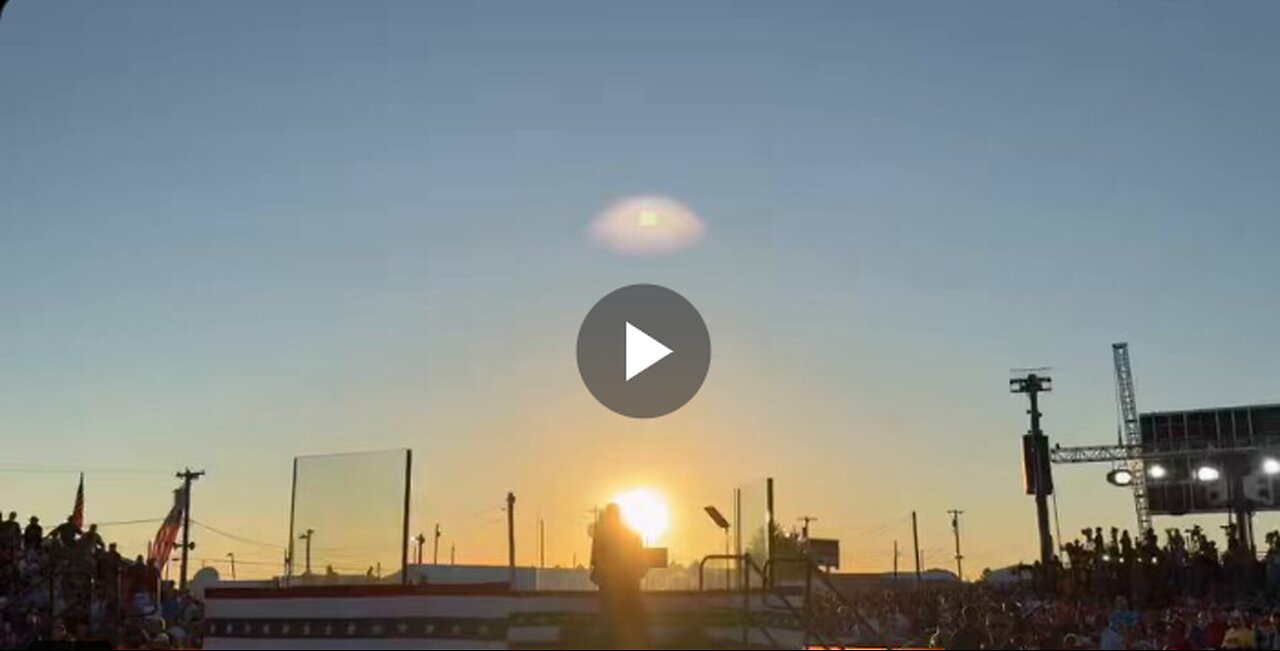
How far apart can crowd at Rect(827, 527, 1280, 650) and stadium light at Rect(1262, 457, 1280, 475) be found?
44.0ft

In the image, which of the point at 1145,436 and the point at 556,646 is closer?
the point at 556,646

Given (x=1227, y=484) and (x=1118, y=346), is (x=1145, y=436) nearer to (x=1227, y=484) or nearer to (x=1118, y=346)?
(x=1227, y=484)

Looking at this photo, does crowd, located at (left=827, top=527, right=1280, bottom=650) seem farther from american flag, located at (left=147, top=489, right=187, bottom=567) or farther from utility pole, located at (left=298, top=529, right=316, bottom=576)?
american flag, located at (left=147, top=489, right=187, bottom=567)

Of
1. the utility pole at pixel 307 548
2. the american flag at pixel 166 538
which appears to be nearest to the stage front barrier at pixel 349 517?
the utility pole at pixel 307 548

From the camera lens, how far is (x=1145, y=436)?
60.0 m

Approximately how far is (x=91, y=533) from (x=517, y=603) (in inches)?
619

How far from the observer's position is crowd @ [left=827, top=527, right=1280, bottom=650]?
80.4 ft

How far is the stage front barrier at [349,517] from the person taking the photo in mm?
17781

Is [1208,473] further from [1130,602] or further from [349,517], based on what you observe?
[349,517]

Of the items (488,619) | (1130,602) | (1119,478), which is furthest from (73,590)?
(1119,478)

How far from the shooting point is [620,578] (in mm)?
15305

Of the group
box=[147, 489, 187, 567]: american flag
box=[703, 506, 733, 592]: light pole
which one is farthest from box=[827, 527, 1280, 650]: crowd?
box=[147, 489, 187, 567]: american flag

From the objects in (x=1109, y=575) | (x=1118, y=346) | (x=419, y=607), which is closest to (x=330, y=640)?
(x=419, y=607)

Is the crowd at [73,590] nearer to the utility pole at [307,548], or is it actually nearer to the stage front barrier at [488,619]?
the utility pole at [307,548]
